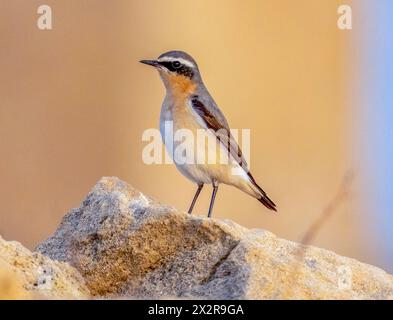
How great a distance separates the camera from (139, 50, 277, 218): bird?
18.9ft

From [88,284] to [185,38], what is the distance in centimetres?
814

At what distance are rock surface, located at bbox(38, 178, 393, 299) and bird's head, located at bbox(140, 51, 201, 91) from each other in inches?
77.0

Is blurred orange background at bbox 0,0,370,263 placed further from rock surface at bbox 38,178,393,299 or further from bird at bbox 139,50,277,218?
rock surface at bbox 38,178,393,299

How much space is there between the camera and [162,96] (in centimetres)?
1130

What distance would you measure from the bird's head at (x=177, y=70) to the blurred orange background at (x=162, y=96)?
2848 mm

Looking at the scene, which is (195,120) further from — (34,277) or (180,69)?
(34,277)

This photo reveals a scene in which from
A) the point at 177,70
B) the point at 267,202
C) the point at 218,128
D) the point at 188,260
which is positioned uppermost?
the point at 177,70

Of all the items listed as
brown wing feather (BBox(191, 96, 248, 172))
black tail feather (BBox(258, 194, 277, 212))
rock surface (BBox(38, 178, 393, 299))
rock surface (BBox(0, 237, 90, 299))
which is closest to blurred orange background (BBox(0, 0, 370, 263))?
black tail feather (BBox(258, 194, 277, 212))

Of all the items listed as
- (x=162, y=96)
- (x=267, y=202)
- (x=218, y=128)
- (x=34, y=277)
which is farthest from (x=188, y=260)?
(x=162, y=96)

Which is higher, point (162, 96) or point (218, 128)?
point (218, 128)

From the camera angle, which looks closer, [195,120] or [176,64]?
[195,120]

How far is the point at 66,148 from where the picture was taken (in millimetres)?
10281

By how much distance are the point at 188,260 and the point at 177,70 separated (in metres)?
2.57
